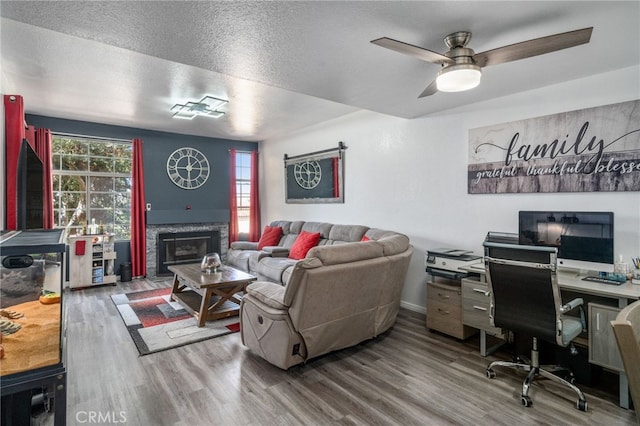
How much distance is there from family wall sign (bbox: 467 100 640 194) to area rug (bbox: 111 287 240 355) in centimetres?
311

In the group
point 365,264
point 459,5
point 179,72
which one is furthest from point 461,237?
point 179,72

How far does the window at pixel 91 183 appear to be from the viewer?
5375mm

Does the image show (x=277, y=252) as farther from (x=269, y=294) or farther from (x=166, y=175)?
(x=166, y=175)

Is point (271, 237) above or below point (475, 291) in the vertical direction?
above

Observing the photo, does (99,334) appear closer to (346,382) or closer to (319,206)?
(346,382)

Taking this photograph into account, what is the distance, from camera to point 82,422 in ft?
6.63

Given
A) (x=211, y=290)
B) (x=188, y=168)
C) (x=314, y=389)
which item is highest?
(x=188, y=168)

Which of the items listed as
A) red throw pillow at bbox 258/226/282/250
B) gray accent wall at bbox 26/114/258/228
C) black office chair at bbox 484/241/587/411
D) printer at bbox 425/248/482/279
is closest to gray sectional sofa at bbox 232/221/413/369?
printer at bbox 425/248/482/279

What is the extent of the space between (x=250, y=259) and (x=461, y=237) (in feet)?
9.93

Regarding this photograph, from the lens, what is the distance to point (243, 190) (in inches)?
282

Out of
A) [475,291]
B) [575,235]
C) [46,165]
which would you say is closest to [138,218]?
[46,165]

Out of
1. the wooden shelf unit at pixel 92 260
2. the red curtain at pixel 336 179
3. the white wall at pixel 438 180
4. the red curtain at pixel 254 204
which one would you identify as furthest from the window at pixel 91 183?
the red curtain at pixel 336 179

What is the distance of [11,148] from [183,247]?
3.60 metres

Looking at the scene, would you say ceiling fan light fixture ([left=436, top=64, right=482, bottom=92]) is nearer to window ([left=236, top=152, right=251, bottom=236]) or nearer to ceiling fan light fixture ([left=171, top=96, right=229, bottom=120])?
ceiling fan light fixture ([left=171, top=96, right=229, bottom=120])
